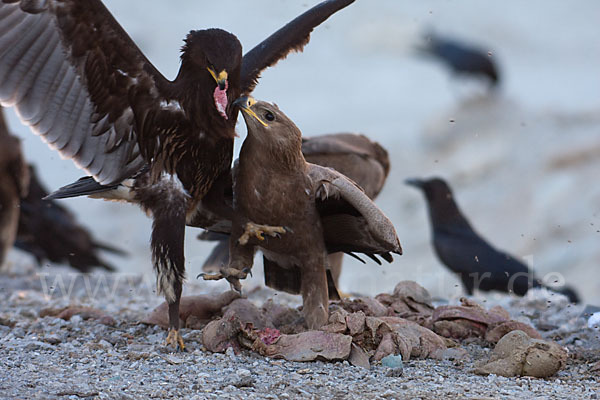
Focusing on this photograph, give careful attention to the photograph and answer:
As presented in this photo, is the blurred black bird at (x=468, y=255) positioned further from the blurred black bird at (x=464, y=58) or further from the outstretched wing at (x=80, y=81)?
the blurred black bird at (x=464, y=58)

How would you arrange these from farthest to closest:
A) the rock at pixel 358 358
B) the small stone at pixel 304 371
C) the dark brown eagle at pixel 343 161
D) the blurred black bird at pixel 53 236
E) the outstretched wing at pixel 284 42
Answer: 1. the blurred black bird at pixel 53 236
2. the dark brown eagle at pixel 343 161
3. the outstretched wing at pixel 284 42
4. the rock at pixel 358 358
5. the small stone at pixel 304 371

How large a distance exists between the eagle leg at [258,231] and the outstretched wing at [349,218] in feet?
1.09

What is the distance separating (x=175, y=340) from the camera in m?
5.38

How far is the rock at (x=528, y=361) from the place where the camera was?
16.2ft

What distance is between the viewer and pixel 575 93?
1958cm

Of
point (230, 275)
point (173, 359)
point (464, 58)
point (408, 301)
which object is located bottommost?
point (173, 359)

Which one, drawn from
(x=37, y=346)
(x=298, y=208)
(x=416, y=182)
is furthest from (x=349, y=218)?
(x=416, y=182)

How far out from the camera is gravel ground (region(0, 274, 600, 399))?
440 cm

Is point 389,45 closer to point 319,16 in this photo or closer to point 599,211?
point 599,211

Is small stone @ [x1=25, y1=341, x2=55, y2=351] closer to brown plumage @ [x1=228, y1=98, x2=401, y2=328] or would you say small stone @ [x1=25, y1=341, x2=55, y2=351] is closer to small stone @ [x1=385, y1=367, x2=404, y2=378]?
brown plumage @ [x1=228, y1=98, x2=401, y2=328]

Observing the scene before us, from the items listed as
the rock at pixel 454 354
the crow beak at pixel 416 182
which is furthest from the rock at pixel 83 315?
the crow beak at pixel 416 182

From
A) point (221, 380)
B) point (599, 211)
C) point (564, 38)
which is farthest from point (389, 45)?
point (221, 380)

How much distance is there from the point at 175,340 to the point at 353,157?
2.84 meters

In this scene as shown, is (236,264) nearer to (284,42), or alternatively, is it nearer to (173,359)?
(173,359)
